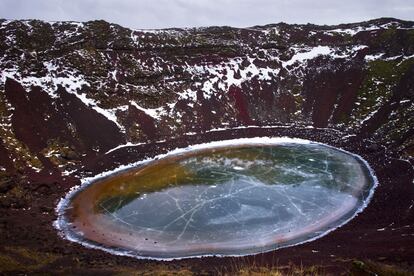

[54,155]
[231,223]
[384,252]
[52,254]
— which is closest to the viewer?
[384,252]

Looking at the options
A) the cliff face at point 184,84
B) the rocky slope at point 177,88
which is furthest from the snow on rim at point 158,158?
the cliff face at point 184,84

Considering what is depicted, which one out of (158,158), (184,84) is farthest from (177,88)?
(158,158)

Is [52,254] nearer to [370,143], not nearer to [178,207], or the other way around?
[178,207]

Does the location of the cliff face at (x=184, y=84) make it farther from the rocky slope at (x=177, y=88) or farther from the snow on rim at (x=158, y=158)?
the snow on rim at (x=158, y=158)

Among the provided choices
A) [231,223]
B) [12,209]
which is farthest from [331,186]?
[12,209]

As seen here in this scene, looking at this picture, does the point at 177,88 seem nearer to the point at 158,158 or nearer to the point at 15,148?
the point at 158,158

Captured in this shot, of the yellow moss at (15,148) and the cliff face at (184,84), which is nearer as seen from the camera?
the yellow moss at (15,148)
